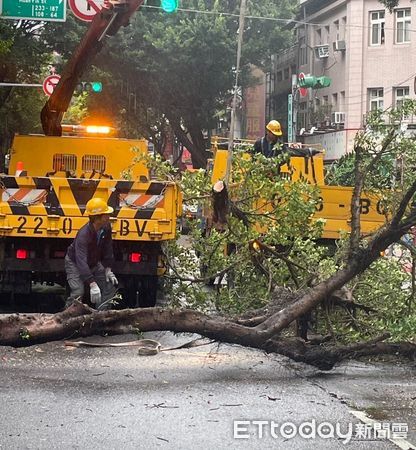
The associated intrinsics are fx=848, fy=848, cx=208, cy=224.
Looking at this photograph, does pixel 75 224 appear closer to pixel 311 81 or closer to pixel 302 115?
pixel 311 81

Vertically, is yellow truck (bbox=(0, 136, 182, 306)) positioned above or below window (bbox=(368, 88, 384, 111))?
below

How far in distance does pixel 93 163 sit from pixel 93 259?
336cm

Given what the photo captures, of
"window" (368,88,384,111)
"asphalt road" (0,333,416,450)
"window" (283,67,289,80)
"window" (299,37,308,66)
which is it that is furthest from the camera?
"window" (283,67,289,80)

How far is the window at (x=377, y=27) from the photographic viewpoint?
37.5 meters

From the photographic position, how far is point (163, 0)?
12320 millimetres

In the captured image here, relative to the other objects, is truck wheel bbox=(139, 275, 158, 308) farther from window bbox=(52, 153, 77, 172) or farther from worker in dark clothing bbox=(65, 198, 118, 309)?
window bbox=(52, 153, 77, 172)

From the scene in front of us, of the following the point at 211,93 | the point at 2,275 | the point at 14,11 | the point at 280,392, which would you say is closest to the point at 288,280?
the point at 280,392

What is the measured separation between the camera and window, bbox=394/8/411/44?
36250mm

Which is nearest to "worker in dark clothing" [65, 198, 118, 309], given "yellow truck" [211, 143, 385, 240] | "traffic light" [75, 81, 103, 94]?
"yellow truck" [211, 143, 385, 240]

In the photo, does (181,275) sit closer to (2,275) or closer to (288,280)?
(288,280)

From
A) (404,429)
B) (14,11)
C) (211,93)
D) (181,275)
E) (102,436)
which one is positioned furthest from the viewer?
(211,93)

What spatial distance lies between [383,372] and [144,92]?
91.6ft

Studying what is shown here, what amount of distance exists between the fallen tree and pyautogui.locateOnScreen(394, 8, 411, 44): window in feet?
96.7

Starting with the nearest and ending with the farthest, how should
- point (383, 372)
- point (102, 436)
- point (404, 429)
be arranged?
1. point (102, 436)
2. point (404, 429)
3. point (383, 372)
